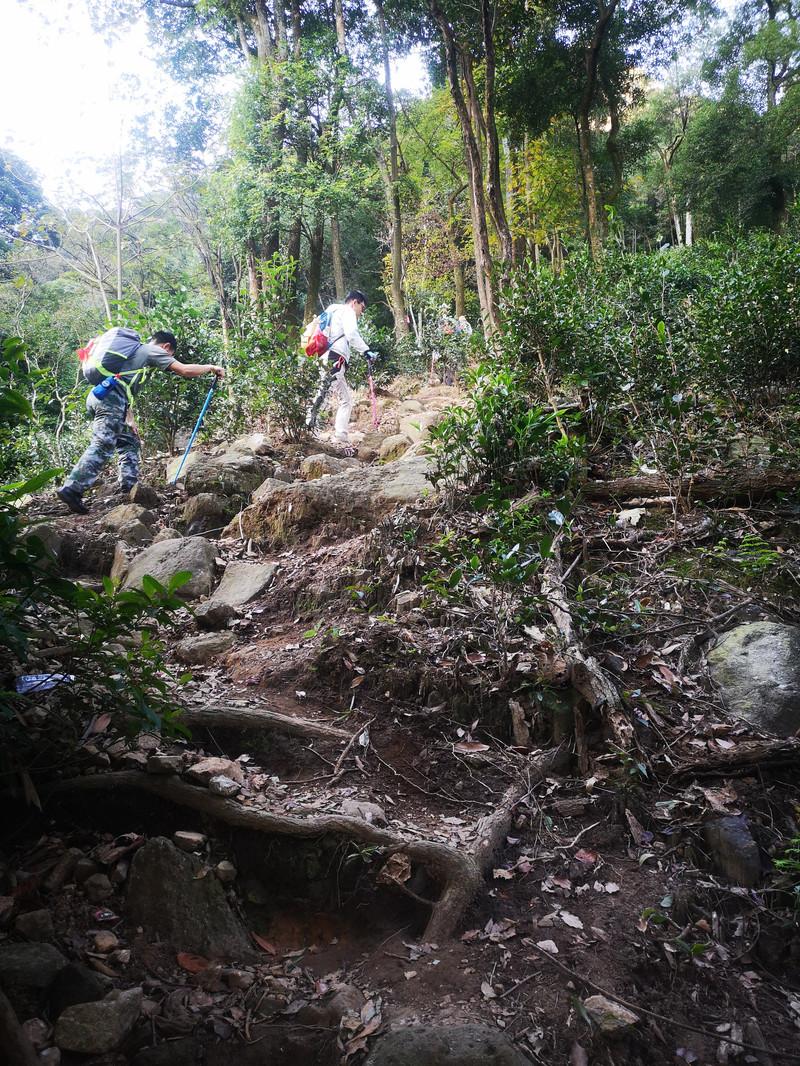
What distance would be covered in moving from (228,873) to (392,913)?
2.43 ft

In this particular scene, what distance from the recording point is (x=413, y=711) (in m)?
3.66

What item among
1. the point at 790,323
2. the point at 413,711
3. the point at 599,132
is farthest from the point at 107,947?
the point at 599,132

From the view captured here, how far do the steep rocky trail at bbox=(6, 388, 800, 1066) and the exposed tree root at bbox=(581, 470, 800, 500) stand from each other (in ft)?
1.30

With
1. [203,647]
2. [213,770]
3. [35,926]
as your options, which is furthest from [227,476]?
[35,926]

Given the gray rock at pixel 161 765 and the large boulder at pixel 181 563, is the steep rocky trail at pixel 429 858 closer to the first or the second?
the gray rock at pixel 161 765

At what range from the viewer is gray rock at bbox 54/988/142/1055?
6.01ft

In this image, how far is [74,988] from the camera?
6.41 feet

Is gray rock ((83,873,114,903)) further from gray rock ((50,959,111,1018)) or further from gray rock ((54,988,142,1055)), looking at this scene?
gray rock ((54,988,142,1055))

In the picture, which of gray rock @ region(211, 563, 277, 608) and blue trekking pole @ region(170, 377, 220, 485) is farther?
blue trekking pole @ region(170, 377, 220, 485)

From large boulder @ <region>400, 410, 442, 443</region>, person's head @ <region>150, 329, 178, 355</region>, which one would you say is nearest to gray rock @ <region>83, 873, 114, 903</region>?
person's head @ <region>150, 329, 178, 355</region>

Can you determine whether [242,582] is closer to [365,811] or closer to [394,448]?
[365,811]

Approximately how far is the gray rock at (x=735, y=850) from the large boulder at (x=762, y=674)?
635 mm

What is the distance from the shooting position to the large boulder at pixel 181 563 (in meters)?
5.44

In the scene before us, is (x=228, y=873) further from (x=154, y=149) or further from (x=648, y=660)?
(x=154, y=149)
